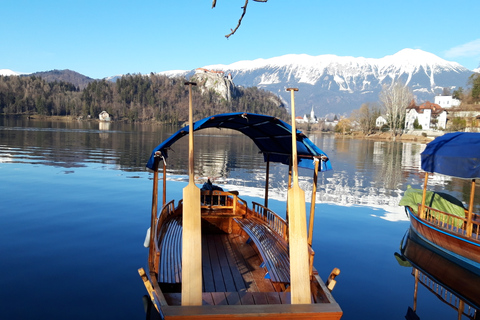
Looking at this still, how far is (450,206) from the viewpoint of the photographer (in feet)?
47.5

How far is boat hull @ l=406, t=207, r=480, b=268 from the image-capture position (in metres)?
10.9

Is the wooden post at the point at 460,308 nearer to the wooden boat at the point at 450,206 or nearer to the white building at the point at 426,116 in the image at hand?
the wooden boat at the point at 450,206

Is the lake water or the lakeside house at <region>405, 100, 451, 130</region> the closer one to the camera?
the lake water

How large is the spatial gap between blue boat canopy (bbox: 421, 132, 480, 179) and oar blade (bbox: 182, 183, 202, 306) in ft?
33.2

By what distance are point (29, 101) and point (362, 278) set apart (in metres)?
185

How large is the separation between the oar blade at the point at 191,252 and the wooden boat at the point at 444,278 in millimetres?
6504

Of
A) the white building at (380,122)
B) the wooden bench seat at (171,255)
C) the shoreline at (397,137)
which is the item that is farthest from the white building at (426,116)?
the wooden bench seat at (171,255)

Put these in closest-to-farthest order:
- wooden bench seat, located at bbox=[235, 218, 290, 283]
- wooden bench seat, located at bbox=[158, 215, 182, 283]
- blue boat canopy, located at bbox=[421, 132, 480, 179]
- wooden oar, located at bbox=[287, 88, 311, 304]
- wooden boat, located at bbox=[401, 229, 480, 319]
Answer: wooden oar, located at bbox=[287, 88, 311, 304] < wooden bench seat, located at bbox=[158, 215, 182, 283] < wooden bench seat, located at bbox=[235, 218, 290, 283] < wooden boat, located at bbox=[401, 229, 480, 319] < blue boat canopy, located at bbox=[421, 132, 480, 179]

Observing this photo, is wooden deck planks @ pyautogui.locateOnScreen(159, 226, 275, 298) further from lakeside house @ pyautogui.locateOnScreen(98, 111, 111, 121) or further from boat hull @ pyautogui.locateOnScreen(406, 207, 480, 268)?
lakeside house @ pyautogui.locateOnScreen(98, 111, 111, 121)

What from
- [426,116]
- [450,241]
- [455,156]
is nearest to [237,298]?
[450,241]

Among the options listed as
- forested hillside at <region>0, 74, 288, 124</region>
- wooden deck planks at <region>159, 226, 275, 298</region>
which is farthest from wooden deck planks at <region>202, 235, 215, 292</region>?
forested hillside at <region>0, 74, 288, 124</region>

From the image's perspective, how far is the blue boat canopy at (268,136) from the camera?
8.81 meters

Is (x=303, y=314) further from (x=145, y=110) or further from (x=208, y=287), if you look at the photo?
(x=145, y=110)

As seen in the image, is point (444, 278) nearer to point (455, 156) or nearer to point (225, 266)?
point (455, 156)
